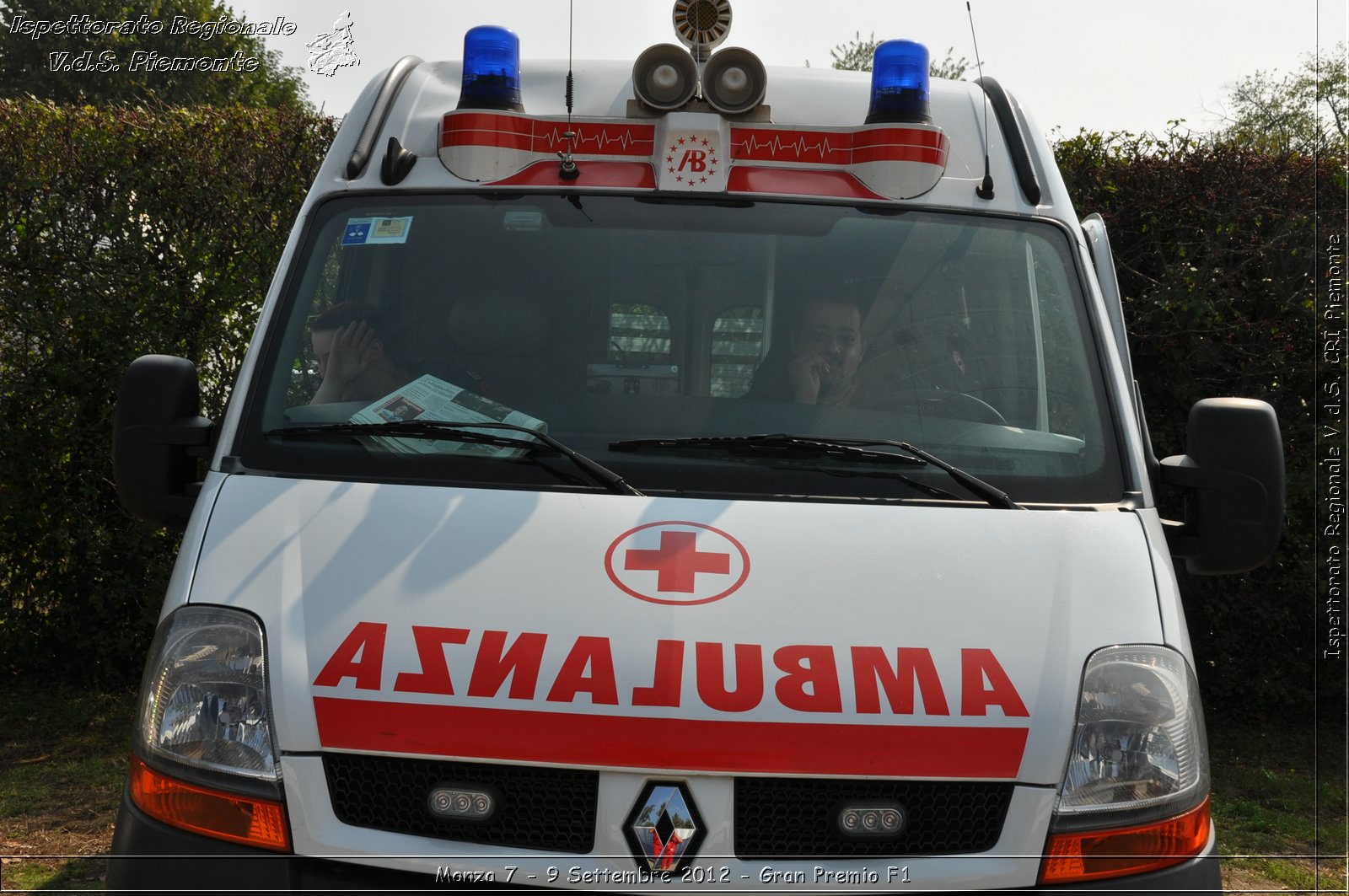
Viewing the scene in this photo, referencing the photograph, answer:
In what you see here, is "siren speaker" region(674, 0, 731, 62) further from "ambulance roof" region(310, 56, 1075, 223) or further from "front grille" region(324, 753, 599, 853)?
"front grille" region(324, 753, 599, 853)

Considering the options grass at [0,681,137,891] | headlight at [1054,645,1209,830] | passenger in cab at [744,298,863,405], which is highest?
passenger in cab at [744,298,863,405]

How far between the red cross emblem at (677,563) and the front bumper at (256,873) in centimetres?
54

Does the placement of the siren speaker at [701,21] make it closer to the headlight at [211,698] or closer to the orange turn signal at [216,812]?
the headlight at [211,698]

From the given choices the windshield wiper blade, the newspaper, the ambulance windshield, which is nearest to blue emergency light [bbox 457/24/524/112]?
the ambulance windshield

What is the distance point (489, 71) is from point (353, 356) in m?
0.92

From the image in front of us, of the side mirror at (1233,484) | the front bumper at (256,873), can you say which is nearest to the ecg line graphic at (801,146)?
the side mirror at (1233,484)

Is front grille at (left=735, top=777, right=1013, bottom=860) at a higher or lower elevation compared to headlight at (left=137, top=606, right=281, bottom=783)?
lower

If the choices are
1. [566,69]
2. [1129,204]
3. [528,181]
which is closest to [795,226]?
[528,181]

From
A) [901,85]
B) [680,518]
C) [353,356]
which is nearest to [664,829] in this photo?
[680,518]

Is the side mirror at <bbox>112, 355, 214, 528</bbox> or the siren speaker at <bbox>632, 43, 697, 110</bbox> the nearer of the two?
the side mirror at <bbox>112, 355, 214, 528</bbox>

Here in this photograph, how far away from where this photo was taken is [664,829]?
2152 mm

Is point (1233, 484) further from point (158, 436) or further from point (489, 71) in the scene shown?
point (158, 436)

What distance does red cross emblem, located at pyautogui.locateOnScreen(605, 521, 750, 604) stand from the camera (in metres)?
2.32

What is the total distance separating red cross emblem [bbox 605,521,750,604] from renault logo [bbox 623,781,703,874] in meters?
0.37
